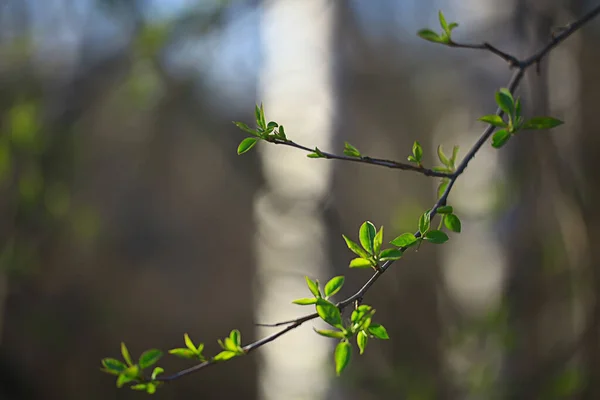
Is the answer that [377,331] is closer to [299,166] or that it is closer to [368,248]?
[368,248]

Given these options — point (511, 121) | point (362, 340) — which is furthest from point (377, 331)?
point (511, 121)

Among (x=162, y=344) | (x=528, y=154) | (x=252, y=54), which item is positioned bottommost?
(x=162, y=344)

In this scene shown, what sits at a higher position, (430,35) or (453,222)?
(430,35)

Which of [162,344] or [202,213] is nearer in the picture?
[162,344]

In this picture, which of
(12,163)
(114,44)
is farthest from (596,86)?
(12,163)

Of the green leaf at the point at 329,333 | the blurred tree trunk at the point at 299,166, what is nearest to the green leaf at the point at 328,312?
the green leaf at the point at 329,333

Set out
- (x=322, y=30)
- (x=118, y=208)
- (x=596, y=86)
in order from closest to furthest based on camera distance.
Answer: (x=322, y=30) → (x=596, y=86) → (x=118, y=208)

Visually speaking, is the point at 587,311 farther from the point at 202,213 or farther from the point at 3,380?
the point at 202,213

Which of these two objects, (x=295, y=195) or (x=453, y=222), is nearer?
Answer: (x=453, y=222)
